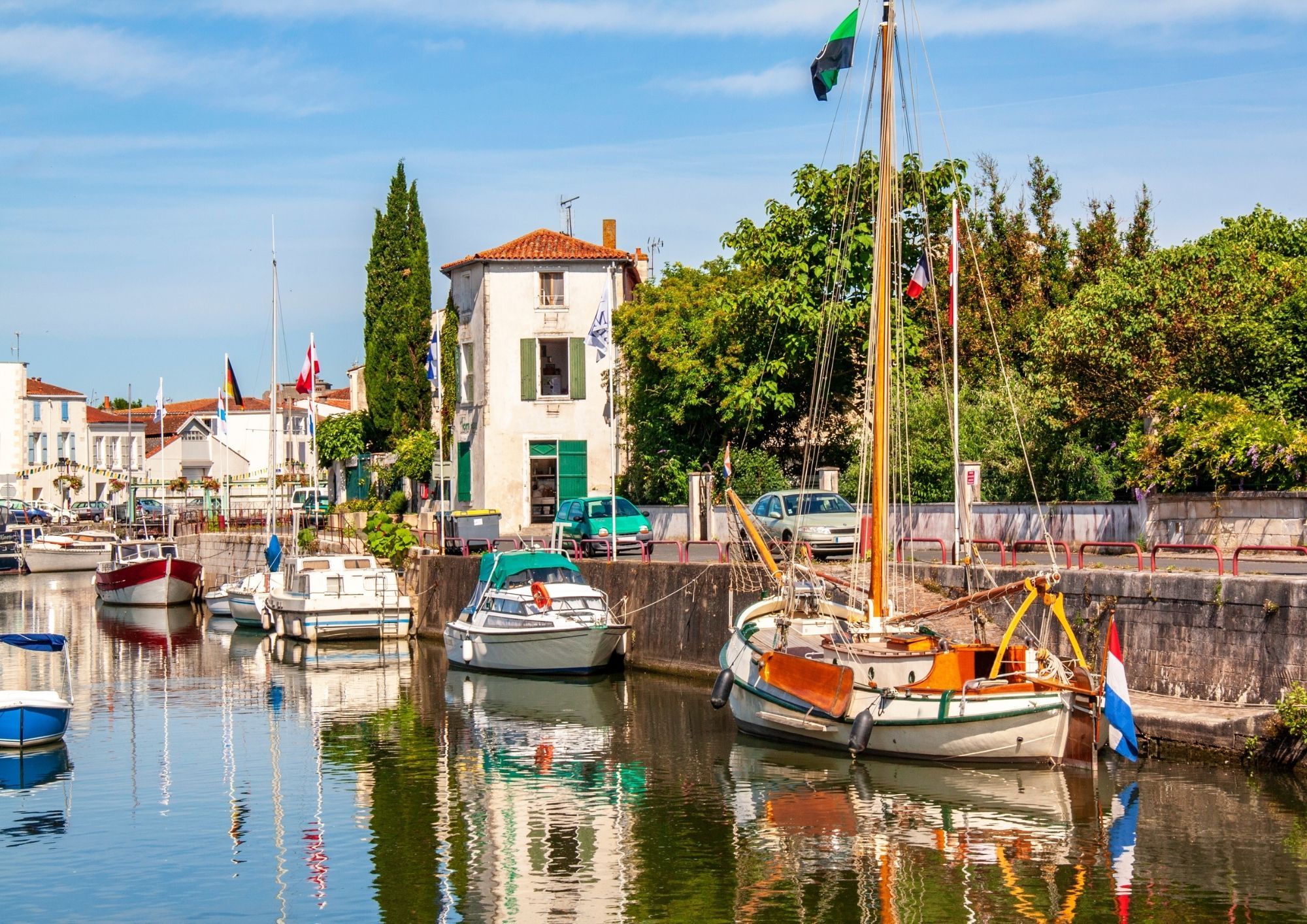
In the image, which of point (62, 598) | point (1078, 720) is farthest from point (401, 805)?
point (62, 598)

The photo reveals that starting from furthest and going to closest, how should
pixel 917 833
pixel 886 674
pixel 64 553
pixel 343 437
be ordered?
pixel 64 553, pixel 343 437, pixel 886 674, pixel 917 833

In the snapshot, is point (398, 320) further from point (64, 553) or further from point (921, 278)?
point (921, 278)

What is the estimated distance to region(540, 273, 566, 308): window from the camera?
48.6 m

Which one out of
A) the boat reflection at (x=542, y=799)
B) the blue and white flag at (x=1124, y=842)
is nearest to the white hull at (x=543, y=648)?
the boat reflection at (x=542, y=799)

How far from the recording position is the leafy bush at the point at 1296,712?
733 inches

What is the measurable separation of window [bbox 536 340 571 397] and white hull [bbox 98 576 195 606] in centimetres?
1648

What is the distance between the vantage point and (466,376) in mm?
49750

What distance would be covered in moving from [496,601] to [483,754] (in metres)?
9.24

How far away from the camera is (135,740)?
25.5m

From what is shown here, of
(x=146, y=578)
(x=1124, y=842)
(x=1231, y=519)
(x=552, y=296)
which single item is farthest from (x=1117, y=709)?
(x=146, y=578)

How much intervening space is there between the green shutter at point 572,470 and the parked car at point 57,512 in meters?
48.5

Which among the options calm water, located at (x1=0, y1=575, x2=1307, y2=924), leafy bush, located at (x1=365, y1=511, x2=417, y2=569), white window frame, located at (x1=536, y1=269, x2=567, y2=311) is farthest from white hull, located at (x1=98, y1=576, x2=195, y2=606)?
calm water, located at (x1=0, y1=575, x2=1307, y2=924)

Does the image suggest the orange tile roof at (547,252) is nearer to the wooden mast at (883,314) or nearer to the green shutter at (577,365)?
the green shutter at (577,365)

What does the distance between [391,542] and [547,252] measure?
38.5 feet
